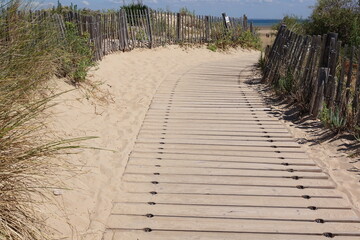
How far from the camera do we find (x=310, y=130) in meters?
5.62

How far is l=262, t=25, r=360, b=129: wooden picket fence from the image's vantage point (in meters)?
5.35

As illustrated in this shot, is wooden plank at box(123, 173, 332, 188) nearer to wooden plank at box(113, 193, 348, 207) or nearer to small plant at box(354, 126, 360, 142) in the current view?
wooden plank at box(113, 193, 348, 207)

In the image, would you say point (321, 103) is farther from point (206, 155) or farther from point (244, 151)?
point (206, 155)

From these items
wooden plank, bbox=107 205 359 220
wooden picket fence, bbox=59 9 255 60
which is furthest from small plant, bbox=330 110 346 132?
wooden picket fence, bbox=59 9 255 60

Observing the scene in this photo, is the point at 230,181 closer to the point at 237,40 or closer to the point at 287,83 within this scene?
the point at 287,83

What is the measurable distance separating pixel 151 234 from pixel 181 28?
12.3 meters

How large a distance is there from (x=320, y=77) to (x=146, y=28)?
8623 mm

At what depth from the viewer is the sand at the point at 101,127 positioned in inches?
127

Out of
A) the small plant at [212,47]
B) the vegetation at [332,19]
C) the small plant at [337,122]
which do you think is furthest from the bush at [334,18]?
the small plant at [337,122]

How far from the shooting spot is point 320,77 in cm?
589

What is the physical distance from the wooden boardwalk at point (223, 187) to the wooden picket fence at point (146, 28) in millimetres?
3991

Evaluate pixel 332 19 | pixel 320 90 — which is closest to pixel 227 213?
pixel 320 90

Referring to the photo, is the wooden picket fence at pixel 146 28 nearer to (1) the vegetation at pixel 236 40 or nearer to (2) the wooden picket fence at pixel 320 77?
(1) the vegetation at pixel 236 40

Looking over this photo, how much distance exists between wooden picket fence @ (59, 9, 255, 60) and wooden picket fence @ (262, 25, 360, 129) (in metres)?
4.46
